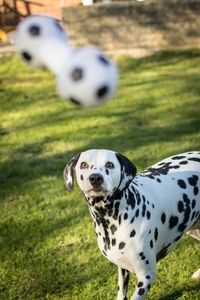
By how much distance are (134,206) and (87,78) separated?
5.16 feet

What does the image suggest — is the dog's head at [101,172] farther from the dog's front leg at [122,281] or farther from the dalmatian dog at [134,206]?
the dog's front leg at [122,281]

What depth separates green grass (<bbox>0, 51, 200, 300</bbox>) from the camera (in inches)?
171

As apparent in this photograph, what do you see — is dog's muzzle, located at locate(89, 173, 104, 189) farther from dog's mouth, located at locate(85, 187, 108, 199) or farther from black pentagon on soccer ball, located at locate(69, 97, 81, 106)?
black pentagon on soccer ball, located at locate(69, 97, 81, 106)

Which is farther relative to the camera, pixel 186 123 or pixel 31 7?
pixel 31 7

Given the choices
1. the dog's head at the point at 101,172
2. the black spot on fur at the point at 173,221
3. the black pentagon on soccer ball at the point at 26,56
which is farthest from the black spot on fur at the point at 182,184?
the black pentagon on soccer ball at the point at 26,56

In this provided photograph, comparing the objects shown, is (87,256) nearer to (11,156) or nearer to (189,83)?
(11,156)

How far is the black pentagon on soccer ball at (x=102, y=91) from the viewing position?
2.06m

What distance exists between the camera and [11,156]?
7.21 metres

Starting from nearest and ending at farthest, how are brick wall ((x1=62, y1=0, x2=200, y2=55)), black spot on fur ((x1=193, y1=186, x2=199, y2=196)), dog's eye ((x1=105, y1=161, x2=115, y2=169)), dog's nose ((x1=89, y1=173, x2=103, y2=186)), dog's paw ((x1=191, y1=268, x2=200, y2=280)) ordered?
1. dog's nose ((x1=89, y1=173, x2=103, y2=186))
2. dog's eye ((x1=105, y1=161, x2=115, y2=169))
3. black spot on fur ((x1=193, y1=186, x2=199, y2=196))
4. dog's paw ((x1=191, y1=268, x2=200, y2=280))
5. brick wall ((x1=62, y1=0, x2=200, y2=55))

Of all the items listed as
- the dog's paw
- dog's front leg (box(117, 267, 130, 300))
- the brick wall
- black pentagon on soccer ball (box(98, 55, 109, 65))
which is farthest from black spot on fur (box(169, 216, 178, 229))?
the brick wall

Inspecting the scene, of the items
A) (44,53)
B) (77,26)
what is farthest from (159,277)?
(77,26)

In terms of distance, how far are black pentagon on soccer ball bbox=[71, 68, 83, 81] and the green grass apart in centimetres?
266

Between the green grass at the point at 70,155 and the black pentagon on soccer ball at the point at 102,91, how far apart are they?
254 cm

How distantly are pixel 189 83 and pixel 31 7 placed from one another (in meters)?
7.25
